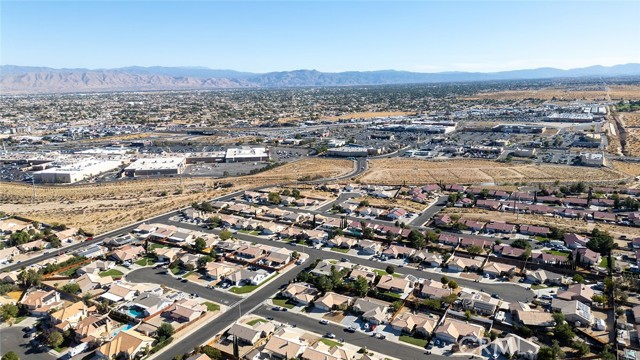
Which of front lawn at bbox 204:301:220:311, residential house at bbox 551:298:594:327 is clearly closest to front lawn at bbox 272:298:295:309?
front lawn at bbox 204:301:220:311

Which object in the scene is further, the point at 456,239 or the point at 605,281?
the point at 456,239

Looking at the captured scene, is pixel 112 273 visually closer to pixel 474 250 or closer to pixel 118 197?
pixel 118 197

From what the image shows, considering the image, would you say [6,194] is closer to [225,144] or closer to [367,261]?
[225,144]

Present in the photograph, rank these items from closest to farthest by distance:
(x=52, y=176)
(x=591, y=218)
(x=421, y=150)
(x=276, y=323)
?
(x=276, y=323), (x=591, y=218), (x=52, y=176), (x=421, y=150)

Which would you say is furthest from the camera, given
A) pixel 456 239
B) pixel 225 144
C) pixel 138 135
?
pixel 138 135

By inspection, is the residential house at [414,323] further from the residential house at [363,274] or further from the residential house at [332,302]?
the residential house at [363,274]

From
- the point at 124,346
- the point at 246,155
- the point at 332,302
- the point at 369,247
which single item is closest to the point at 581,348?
the point at 332,302

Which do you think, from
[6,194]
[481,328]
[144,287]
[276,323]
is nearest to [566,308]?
[481,328]
